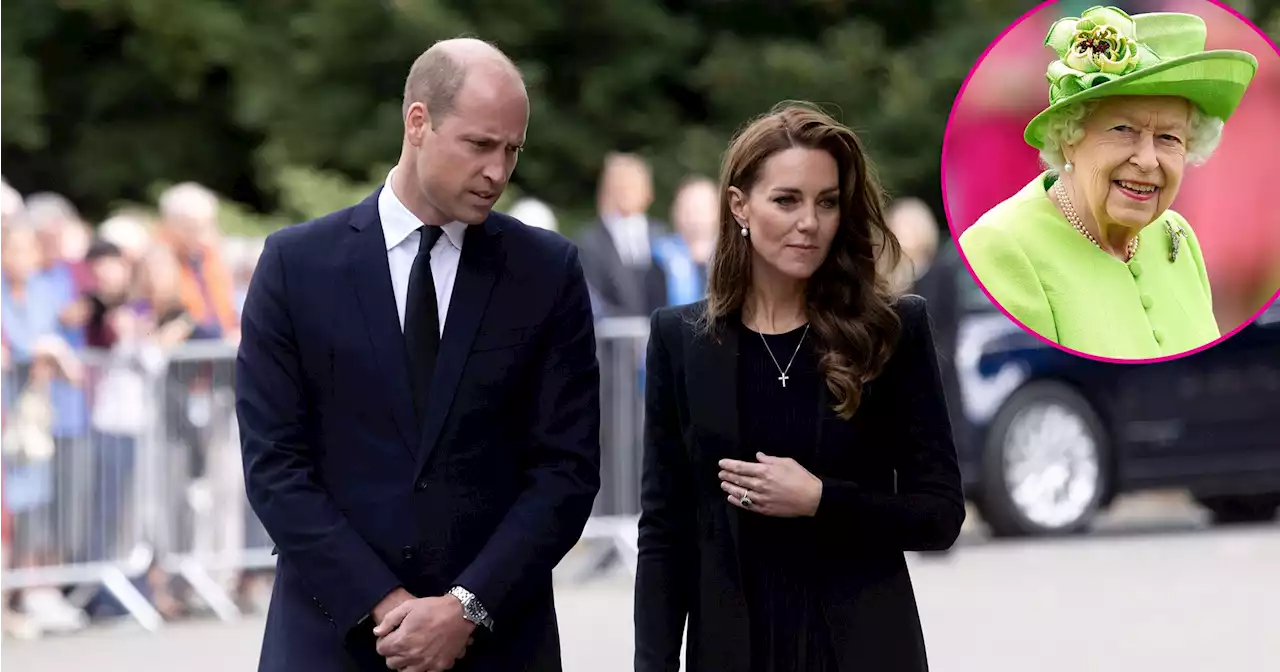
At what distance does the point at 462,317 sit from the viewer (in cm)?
426

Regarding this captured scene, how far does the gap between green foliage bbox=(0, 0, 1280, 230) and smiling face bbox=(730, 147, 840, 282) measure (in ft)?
50.7

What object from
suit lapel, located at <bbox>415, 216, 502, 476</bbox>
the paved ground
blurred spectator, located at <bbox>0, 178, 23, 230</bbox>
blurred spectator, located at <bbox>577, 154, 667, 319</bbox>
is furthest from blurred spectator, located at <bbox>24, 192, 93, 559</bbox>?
suit lapel, located at <bbox>415, 216, 502, 476</bbox>

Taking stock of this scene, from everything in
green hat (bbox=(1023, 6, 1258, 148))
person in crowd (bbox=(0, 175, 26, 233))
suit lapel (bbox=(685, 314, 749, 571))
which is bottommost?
suit lapel (bbox=(685, 314, 749, 571))

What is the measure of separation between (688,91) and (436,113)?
17.7 meters

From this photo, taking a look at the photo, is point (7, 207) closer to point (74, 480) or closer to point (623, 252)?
point (74, 480)

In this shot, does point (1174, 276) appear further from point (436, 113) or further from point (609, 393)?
point (609, 393)

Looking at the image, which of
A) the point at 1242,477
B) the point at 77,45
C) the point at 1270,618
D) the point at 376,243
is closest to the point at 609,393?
the point at 1270,618

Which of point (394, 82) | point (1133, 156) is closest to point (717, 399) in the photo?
point (1133, 156)

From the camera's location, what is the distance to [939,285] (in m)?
13.7

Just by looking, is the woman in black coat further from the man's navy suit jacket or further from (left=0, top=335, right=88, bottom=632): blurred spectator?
(left=0, top=335, right=88, bottom=632): blurred spectator

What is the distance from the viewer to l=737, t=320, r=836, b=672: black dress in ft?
13.8

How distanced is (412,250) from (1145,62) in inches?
79.8

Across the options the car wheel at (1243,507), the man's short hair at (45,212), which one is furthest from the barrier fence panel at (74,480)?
the car wheel at (1243,507)

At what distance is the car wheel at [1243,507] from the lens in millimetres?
15977
